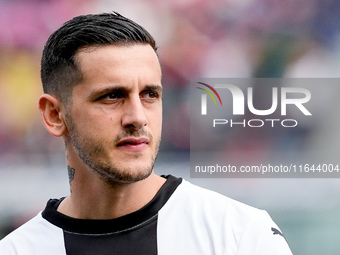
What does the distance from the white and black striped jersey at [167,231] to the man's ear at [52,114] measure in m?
0.30

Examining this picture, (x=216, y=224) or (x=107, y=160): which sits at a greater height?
(x=107, y=160)

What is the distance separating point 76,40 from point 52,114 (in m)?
A: 0.28

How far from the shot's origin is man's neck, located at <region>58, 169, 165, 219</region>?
2102mm

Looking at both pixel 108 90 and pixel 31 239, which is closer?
pixel 108 90

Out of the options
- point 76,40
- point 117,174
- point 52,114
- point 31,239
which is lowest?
point 31,239

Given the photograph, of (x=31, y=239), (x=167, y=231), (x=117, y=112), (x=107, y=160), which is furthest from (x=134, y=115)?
(x=31, y=239)

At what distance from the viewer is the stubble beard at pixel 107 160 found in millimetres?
1952

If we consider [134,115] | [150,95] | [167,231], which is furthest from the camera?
[167,231]

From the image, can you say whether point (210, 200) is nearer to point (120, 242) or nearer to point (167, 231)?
point (167, 231)

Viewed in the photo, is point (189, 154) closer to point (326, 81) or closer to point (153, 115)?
point (326, 81)

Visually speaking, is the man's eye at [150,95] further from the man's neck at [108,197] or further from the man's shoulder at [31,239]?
the man's shoulder at [31,239]

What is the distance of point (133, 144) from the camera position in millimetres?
1958

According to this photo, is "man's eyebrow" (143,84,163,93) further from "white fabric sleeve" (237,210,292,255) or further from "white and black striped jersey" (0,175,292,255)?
"white fabric sleeve" (237,210,292,255)

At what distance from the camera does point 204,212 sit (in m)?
2.14
